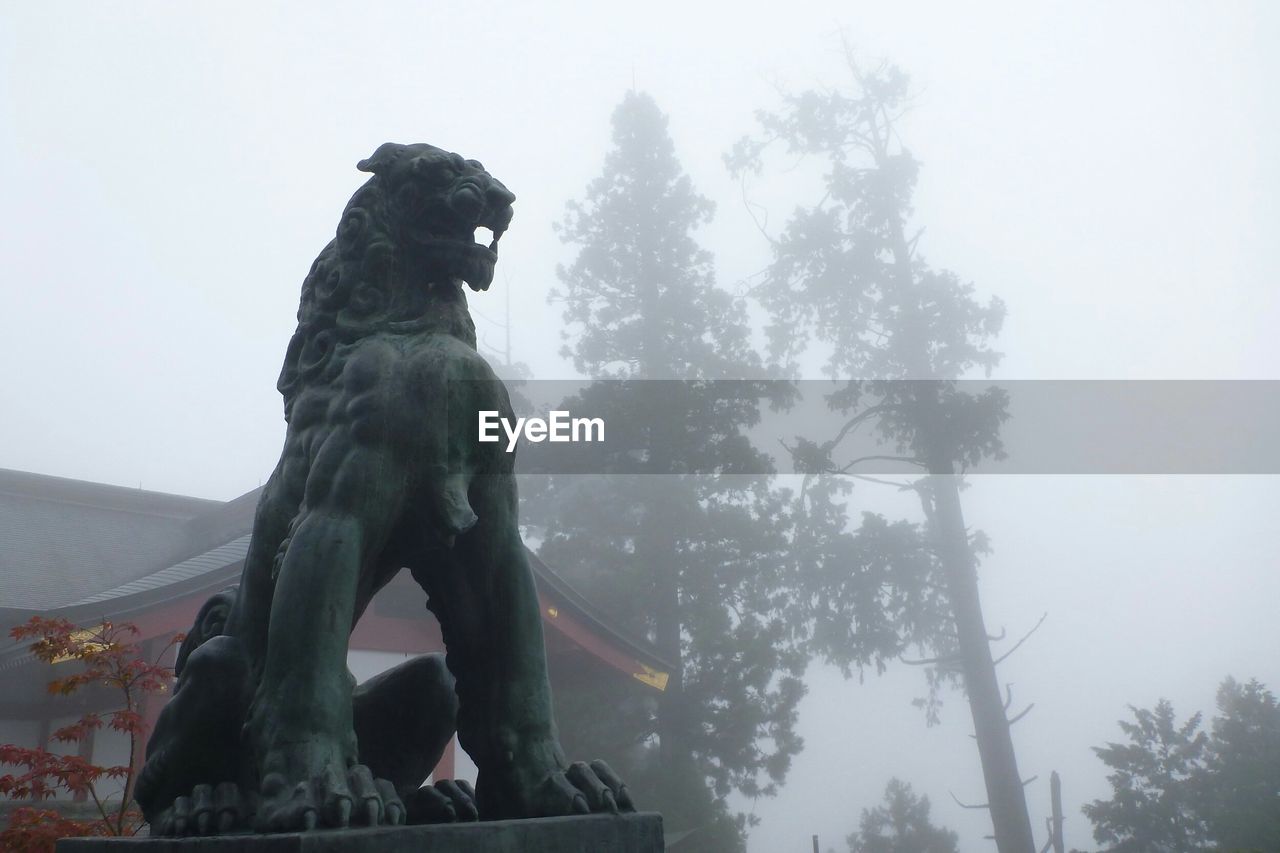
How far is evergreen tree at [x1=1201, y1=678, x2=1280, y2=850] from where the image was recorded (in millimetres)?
9930

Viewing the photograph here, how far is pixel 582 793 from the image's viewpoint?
1.87 m

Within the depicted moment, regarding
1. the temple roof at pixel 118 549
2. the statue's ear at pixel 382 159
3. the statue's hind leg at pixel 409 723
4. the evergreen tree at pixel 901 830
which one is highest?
the temple roof at pixel 118 549

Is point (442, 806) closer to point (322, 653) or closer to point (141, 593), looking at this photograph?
point (322, 653)

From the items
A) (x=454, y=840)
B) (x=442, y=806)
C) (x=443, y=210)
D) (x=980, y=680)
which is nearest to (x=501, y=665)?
(x=442, y=806)

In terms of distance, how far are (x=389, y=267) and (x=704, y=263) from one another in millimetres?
13854

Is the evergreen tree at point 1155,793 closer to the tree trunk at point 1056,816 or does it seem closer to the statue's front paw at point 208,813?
the tree trunk at point 1056,816

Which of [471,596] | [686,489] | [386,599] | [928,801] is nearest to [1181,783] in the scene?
[928,801]

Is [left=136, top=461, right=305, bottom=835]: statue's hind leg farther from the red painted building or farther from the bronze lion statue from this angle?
the red painted building

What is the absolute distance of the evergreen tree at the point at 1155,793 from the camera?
1057cm

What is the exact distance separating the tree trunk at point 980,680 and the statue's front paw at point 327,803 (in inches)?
433

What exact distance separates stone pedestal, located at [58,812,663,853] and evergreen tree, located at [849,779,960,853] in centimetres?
1268

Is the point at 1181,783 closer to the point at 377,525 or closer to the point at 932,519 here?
the point at 932,519

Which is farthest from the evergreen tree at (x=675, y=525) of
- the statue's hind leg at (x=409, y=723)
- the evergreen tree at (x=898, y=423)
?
the statue's hind leg at (x=409, y=723)

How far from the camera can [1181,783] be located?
1080cm
